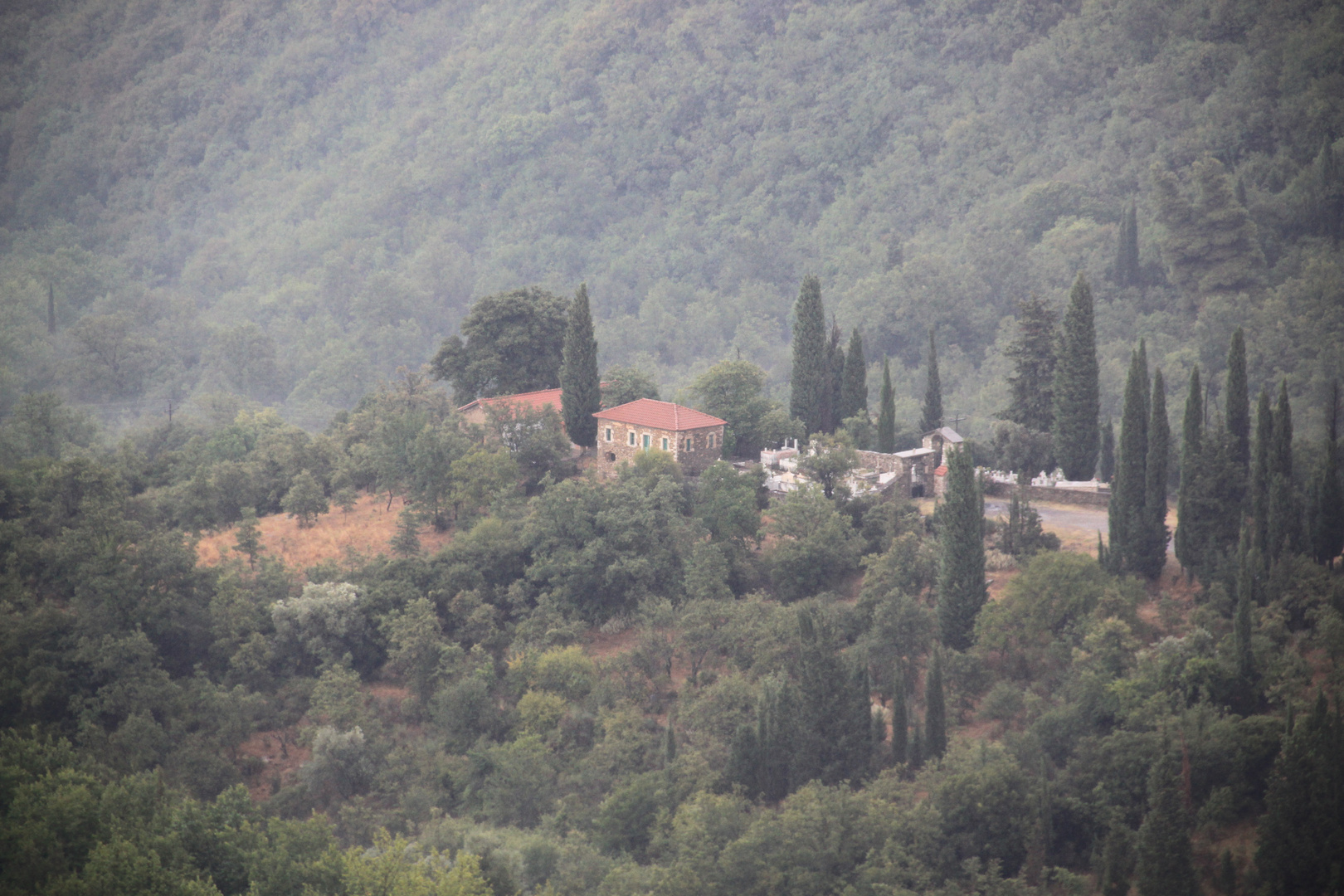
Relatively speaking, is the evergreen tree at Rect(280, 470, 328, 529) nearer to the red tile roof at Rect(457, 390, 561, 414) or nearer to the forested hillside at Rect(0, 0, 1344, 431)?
the red tile roof at Rect(457, 390, 561, 414)

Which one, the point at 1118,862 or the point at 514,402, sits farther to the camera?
the point at 514,402

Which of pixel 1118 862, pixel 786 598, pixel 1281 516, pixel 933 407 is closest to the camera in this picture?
pixel 1118 862

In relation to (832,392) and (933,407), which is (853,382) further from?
(933,407)

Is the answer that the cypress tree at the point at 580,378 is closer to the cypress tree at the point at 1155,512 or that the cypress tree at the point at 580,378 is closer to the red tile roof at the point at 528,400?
the red tile roof at the point at 528,400

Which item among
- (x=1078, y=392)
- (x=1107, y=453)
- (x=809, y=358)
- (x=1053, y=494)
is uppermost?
(x=809, y=358)

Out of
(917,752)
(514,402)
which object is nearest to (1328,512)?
(917,752)

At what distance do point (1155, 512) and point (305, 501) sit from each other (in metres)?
29.1

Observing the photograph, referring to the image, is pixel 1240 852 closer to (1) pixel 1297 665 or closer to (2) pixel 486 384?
(1) pixel 1297 665

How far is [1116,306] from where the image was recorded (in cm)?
7856

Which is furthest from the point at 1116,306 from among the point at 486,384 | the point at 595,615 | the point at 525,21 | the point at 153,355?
the point at 525,21

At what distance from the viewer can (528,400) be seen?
53.6 metres

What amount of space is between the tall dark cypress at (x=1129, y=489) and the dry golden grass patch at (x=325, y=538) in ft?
74.7

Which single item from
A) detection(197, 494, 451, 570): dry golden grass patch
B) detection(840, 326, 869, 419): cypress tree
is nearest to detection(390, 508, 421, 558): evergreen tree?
detection(197, 494, 451, 570): dry golden grass patch

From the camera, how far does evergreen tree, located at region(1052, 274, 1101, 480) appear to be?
48156 mm
